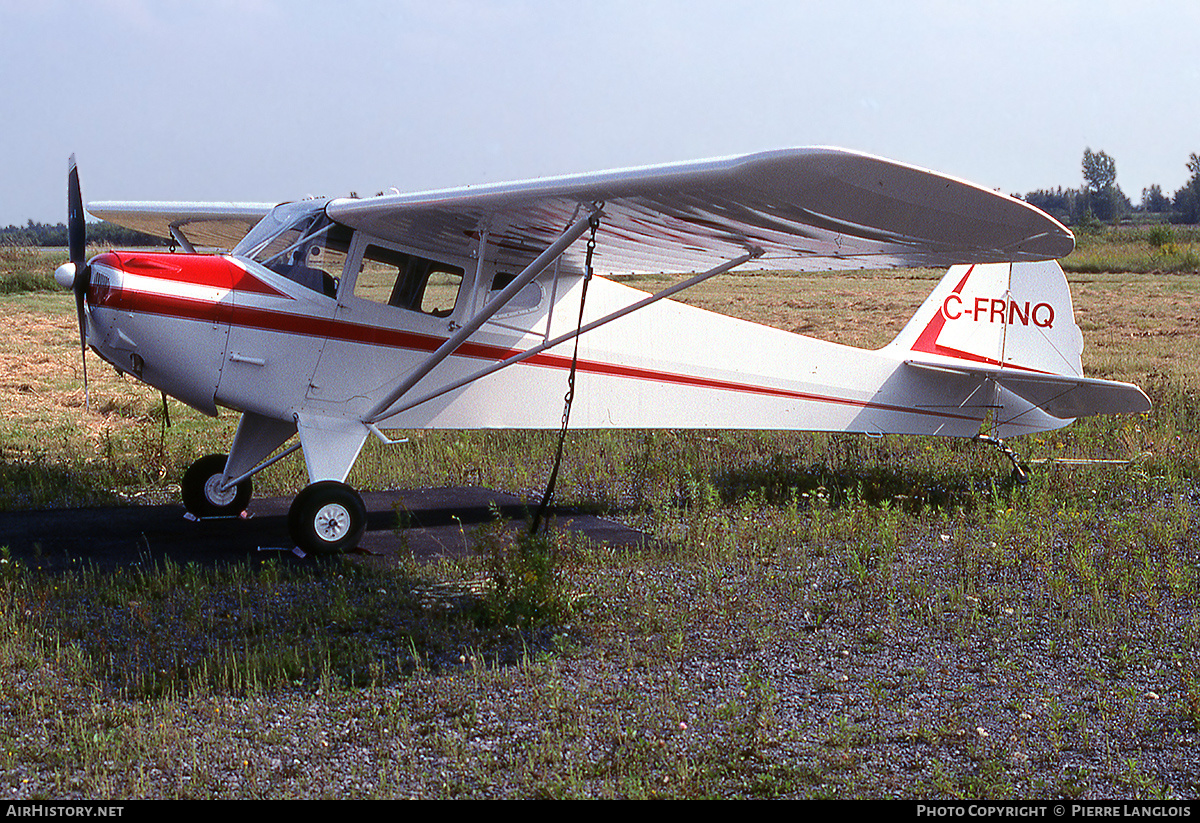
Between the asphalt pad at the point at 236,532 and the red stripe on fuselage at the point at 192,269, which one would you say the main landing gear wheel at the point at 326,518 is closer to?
the asphalt pad at the point at 236,532

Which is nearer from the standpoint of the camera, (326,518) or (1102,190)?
(326,518)

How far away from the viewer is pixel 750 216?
19.4 feet

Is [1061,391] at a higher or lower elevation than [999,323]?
lower

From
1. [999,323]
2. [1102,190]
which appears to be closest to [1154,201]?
[1102,190]

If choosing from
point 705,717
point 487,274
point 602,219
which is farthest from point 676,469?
point 705,717

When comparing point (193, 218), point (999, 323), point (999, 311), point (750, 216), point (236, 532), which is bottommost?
point (236, 532)

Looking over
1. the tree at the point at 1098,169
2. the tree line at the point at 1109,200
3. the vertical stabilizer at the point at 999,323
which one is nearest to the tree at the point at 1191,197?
the tree line at the point at 1109,200

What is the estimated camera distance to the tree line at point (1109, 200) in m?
87.6

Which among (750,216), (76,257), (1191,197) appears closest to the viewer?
(750,216)

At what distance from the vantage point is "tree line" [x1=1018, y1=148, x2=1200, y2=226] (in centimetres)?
8759

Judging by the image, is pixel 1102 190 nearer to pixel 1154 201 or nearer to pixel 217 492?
pixel 1154 201

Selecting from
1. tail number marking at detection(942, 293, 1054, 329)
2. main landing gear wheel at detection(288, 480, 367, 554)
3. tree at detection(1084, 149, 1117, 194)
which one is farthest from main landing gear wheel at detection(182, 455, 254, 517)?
tree at detection(1084, 149, 1117, 194)

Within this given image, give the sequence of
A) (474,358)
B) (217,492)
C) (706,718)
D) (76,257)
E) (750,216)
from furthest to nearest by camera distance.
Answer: (217,492), (474,358), (76,257), (750,216), (706,718)

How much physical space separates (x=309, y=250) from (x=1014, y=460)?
6340mm
